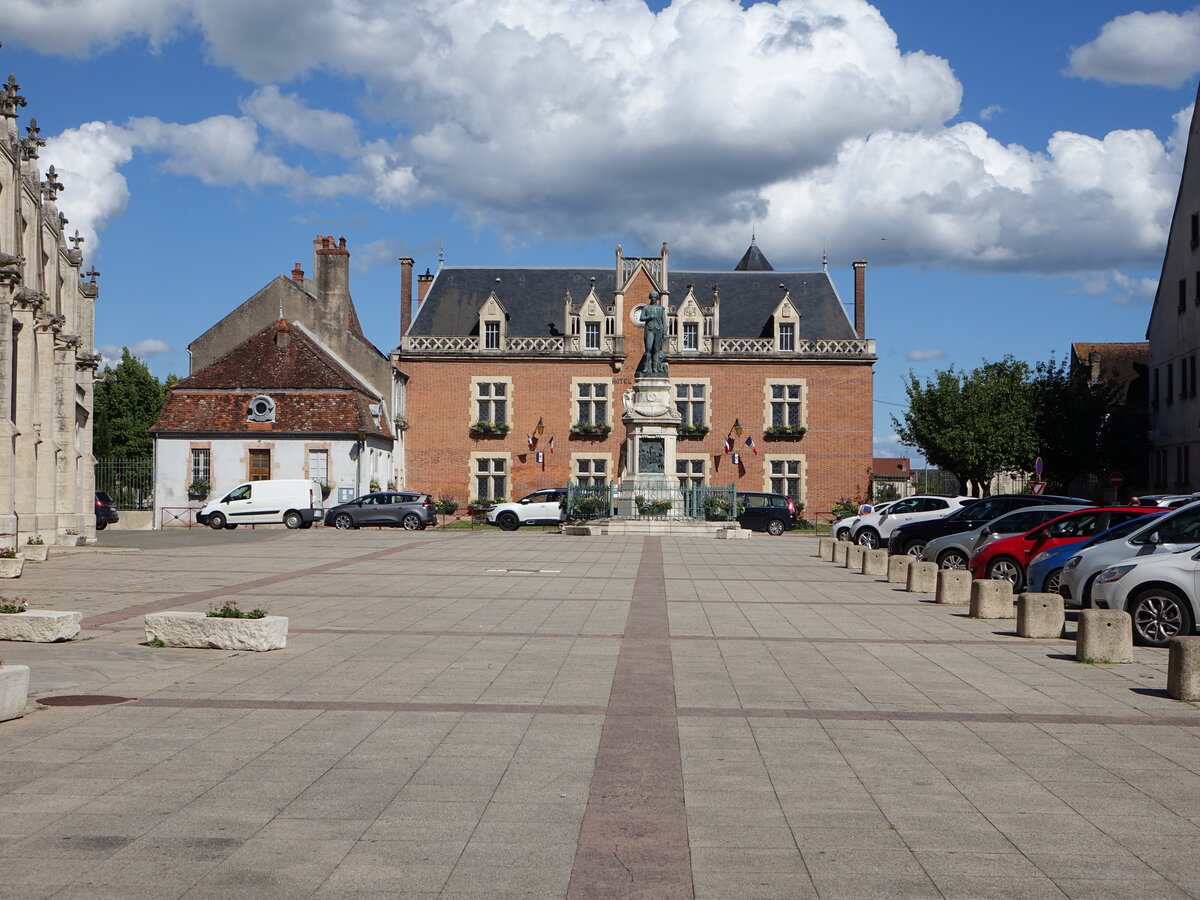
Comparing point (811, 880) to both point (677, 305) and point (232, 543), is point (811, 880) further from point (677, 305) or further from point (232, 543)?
point (677, 305)

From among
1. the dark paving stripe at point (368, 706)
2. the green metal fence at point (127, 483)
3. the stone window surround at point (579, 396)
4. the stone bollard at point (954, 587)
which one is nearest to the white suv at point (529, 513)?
the stone window surround at point (579, 396)

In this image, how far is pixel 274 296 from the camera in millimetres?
55531

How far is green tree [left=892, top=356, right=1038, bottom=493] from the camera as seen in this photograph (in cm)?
5344

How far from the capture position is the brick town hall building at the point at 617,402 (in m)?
57.2

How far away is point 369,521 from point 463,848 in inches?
1563

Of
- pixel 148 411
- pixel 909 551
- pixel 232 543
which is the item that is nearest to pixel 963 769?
pixel 909 551

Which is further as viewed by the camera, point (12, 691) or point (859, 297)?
point (859, 297)

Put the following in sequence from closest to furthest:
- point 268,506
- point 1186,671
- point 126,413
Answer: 1. point 1186,671
2. point 268,506
3. point 126,413

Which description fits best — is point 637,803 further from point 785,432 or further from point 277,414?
point 785,432

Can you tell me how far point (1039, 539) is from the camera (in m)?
20.0

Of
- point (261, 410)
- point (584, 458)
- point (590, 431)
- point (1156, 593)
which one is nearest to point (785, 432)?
point (590, 431)

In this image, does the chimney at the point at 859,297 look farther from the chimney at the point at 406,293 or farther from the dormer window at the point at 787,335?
the chimney at the point at 406,293

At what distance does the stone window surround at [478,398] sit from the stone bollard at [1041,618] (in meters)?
43.8

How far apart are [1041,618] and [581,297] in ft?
155
